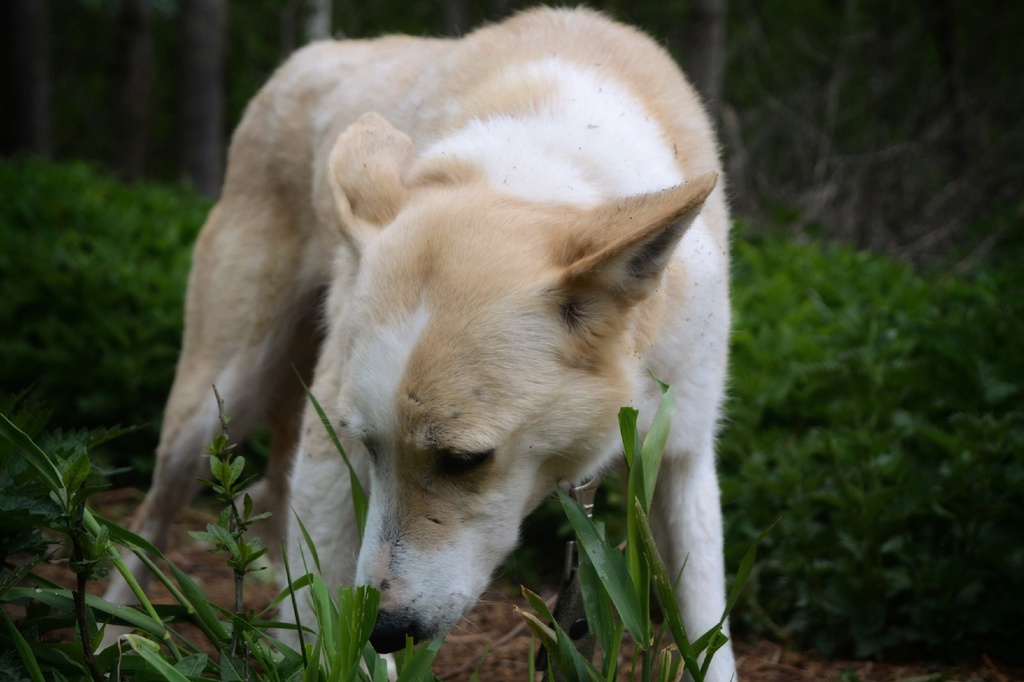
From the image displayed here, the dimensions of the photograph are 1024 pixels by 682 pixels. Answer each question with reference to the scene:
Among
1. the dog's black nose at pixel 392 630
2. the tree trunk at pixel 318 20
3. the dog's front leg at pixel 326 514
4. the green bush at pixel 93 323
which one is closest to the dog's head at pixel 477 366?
the dog's black nose at pixel 392 630

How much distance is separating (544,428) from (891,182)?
7.80 meters

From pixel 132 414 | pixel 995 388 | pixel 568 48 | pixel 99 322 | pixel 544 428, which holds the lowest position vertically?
pixel 132 414

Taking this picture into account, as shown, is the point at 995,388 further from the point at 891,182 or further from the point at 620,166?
the point at 891,182

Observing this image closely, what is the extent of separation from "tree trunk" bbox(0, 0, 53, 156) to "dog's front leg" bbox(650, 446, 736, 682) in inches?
475

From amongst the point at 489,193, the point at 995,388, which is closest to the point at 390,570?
the point at 489,193

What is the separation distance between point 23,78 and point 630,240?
42.6 feet

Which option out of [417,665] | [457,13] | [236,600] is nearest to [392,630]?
[417,665]

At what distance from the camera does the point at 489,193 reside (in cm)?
249

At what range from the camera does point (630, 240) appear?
7.11ft

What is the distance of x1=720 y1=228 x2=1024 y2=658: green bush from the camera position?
3469mm

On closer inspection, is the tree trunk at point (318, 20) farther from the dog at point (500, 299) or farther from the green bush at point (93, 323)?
the dog at point (500, 299)

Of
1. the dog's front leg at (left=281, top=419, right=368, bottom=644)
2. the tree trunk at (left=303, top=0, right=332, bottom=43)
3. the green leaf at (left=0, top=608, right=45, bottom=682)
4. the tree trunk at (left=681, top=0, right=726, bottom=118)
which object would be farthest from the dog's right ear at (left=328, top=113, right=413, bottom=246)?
the tree trunk at (left=303, top=0, right=332, bottom=43)

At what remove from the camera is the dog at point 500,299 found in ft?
7.34

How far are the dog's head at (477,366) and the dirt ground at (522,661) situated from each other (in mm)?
553
